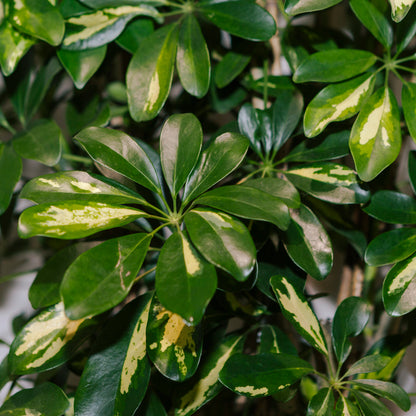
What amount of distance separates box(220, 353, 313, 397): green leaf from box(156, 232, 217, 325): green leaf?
191 mm

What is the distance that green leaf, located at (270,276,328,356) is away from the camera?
0.64m

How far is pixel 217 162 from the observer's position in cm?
60

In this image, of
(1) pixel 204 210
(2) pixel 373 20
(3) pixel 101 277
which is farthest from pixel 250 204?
(2) pixel 373 20

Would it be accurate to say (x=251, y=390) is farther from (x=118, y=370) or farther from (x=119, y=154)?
(x=119, y=154)

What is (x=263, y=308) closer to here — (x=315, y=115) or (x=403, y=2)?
(x=315, y=115)

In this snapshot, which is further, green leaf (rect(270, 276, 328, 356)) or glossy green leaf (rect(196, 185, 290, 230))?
green leaf (rect(270, 276, 328, 356))

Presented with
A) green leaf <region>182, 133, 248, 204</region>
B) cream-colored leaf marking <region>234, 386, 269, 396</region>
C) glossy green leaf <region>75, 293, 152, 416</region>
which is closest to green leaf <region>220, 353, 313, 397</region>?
cream-colored leaf marking <region>234, 386, 269, 396</region>

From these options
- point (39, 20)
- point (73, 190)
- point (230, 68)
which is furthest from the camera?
point (230, 68)

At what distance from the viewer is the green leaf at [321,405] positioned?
61cm

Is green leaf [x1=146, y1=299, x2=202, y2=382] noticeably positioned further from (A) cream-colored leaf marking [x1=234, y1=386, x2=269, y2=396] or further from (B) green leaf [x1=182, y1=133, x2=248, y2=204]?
(B) green leaf [x1=182, y1=133, x2=248, y2=204]

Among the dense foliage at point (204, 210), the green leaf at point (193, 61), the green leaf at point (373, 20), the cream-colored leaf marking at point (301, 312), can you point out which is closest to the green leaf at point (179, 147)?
the dense foliage at point (204, 210)

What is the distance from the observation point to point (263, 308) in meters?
0.82

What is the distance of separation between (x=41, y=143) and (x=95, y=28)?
0.68 ft

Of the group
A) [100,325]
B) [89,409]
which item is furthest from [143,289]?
[89,409]
